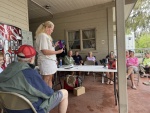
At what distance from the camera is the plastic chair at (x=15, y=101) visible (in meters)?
1.28

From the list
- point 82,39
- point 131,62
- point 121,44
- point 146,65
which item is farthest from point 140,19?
point 121,44

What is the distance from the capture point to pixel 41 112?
1.42 metres

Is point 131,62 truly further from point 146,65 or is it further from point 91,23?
point 91,23

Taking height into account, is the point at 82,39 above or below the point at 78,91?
above

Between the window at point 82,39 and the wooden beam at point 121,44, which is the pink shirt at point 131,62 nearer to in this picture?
the window at point 82,39

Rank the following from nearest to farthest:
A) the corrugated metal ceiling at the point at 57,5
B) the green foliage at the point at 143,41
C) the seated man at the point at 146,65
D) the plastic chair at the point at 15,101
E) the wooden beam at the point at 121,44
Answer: the plastic chair at the point at 15,101 → the wooden beam at the point at 121,44 → the seated man at the point at 146,65 → the corrugated metal ceiling at the point at 57,5 → the green foliage at the point at 143,41

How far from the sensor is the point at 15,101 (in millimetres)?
1310

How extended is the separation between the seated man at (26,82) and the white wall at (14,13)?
2654mm

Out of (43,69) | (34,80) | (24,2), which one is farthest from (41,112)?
(24,2)

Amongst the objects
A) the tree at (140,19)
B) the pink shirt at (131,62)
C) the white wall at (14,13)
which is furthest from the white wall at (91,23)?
the tree at (140,19)

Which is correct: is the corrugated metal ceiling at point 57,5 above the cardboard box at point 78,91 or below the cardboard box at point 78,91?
above

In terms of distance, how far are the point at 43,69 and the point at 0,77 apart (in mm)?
906

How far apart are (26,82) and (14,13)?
3.45m

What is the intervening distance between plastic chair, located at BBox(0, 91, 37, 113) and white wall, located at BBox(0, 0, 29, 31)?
112 inches
